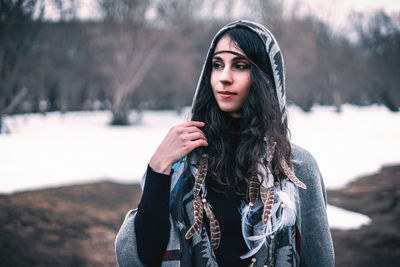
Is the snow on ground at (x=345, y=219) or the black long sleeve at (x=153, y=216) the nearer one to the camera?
the black long sleeve at (x=153, y=216)

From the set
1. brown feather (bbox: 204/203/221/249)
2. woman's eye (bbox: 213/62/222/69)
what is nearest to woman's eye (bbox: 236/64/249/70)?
woman's eye (bbox: 213/62/222/69)

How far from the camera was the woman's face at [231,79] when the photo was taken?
4.99 ft

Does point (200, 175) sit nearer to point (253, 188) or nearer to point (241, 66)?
point (253, 188)

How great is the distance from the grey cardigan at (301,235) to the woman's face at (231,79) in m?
0.38

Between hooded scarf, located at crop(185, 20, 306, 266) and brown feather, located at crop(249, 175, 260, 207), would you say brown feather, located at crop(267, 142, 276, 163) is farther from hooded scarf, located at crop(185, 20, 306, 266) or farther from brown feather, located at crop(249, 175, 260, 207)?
brown feather, located at crop(249, 175, 260, 207)

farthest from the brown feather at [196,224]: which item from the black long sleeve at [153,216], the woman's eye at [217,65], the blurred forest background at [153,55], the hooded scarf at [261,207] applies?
the blurred forest background at [153,55]

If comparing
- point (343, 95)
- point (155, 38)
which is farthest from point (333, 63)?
point (155, 38)

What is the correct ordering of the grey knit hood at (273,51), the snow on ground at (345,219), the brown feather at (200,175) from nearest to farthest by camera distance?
the brown feather at (200,175) < the grey knit hood at (273,51) < the snow on ground at (345,219)

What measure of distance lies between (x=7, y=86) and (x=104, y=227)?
1161 cm

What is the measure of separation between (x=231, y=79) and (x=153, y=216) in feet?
2.49

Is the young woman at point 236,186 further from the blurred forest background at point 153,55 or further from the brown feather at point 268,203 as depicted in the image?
the blurred forest background at point 153,55

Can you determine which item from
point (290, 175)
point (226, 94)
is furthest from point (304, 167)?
point (226, 94)

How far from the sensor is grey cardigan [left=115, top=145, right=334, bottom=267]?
1.38 metres

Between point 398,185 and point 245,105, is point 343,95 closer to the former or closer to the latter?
point 398,185
